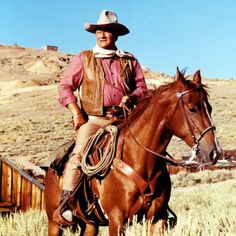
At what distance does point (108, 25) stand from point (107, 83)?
0.71 m

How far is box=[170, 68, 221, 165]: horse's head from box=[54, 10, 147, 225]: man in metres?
0.88

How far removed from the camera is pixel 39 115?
5116 centimetres

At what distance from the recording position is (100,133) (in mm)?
5922

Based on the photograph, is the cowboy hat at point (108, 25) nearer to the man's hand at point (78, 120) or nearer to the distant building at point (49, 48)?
the man's hand at point (78, 120)

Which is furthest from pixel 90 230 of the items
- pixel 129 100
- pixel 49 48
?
pixel 49 48

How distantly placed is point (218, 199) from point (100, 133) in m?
7.17

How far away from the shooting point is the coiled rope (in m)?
5.60

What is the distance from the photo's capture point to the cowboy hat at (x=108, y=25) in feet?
21.0

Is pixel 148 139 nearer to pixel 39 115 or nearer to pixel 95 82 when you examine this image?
pixel 95 82

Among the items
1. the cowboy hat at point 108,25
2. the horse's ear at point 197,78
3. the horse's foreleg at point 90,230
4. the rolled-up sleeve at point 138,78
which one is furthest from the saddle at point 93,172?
the cowboy hat at point 108,25

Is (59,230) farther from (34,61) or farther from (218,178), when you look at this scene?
(34,61)

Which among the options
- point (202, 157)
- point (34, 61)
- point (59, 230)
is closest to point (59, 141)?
point (59, 230)

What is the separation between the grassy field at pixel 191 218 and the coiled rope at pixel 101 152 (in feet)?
2.18

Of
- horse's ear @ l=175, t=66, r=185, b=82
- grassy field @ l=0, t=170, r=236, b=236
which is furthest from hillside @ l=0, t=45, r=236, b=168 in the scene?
horse's ear @ l=175, t=66, r=185, b=82
